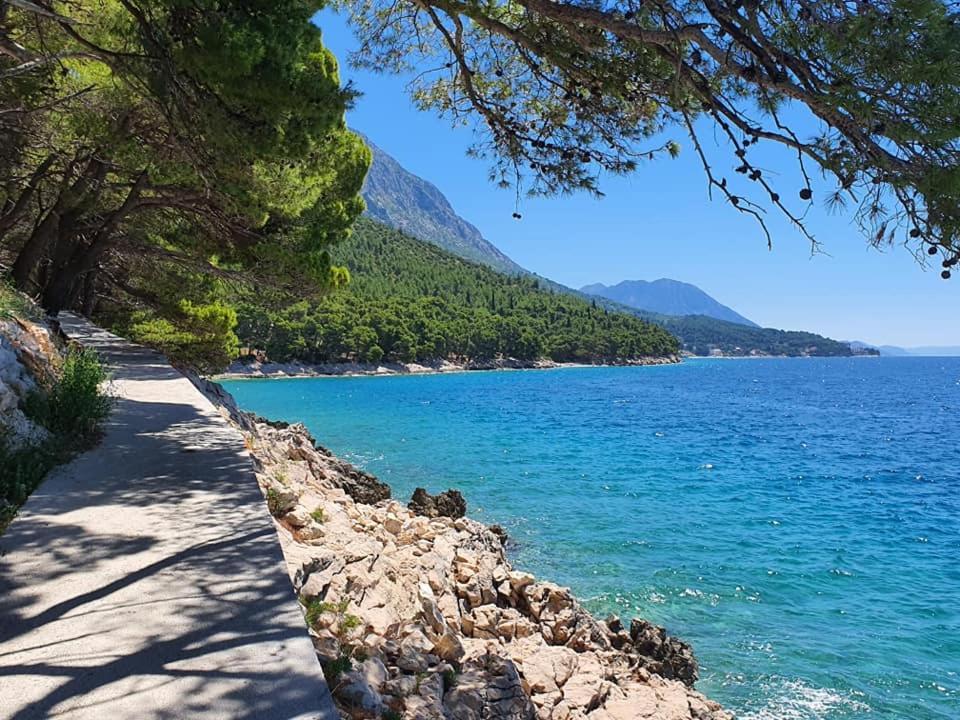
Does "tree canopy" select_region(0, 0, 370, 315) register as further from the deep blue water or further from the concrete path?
the deep blue water

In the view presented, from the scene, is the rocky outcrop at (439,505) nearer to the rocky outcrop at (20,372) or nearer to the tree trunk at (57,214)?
the rocky outcrop at (20,372)

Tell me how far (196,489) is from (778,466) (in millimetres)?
27730

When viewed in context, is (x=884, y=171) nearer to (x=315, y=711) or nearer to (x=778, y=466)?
(x=315, y=711)

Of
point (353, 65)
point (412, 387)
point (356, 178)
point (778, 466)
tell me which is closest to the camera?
point (353, 65)

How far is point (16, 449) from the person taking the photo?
543 centimetres

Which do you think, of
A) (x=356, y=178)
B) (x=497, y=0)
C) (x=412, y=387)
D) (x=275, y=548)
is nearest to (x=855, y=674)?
(x=275, y=548)

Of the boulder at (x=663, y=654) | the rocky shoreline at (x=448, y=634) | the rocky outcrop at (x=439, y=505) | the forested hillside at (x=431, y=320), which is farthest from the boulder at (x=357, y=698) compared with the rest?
the forested hillside at (x=431, y=320)

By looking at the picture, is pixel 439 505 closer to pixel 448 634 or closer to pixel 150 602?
pixel 448 634

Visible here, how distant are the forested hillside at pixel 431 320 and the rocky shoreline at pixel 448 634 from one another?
55485mm

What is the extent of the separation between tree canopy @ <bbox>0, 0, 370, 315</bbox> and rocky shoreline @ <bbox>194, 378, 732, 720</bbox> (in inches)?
151

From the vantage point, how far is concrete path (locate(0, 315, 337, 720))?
2.68 m

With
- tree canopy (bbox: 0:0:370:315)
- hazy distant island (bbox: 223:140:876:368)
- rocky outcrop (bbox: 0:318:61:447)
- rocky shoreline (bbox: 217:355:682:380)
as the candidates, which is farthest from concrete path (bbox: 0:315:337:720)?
rocky shoreline (bbox: 217:355:682:380)

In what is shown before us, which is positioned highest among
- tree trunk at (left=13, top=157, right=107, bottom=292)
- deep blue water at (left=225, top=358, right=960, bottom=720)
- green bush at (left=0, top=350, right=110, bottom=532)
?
tree trunk at (left=13, top=157, right=107, bottom=292)

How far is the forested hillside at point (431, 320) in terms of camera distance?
3602 inches
